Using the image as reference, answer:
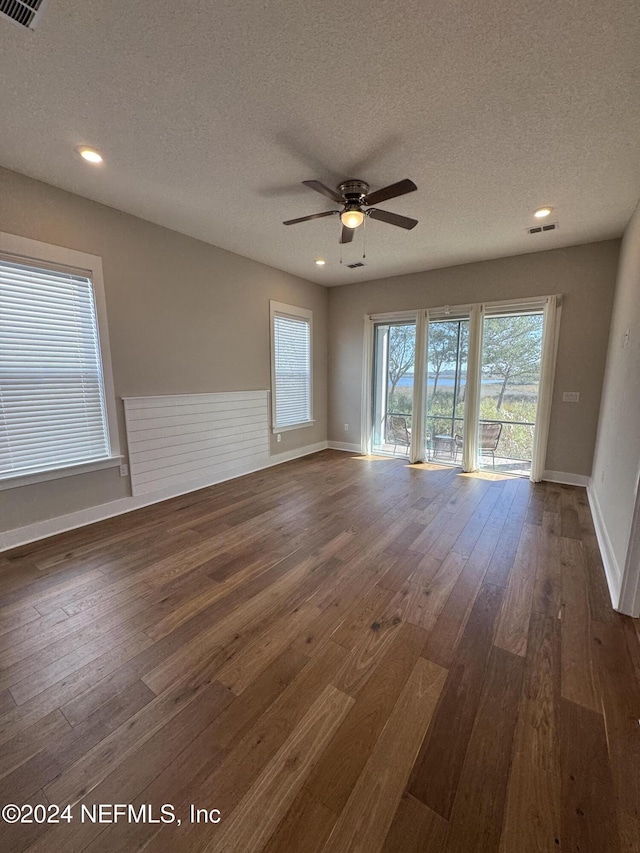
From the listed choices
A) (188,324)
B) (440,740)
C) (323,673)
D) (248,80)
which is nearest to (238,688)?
(323,673)

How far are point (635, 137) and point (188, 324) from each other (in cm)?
381

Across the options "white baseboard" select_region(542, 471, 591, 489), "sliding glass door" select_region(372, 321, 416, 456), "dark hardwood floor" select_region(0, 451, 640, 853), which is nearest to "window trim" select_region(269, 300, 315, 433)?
"sliding glass door" select_region(372, 321, 416, 456)

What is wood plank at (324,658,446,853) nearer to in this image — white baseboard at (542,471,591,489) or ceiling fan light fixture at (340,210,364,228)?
ceiling fan light fixture at (340,210,364,228)

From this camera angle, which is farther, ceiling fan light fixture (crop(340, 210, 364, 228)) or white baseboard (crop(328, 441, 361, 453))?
white baseboard (crop(328, 441, 361, 453))

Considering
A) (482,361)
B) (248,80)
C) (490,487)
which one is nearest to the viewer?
(248,80)

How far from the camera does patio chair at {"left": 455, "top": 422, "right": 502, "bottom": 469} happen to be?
4.64m

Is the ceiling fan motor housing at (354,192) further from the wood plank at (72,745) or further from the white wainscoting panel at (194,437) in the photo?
the wood plank at (72,745)

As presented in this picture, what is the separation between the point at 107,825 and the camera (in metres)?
1.01

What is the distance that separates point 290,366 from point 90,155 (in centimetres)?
323

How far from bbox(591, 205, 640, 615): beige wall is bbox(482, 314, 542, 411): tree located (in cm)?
76

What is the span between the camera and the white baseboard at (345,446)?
5.87 metres

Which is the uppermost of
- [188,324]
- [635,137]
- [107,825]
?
[635,137]

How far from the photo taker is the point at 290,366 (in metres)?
5.16

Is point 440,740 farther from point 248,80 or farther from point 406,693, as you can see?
point 248,80
